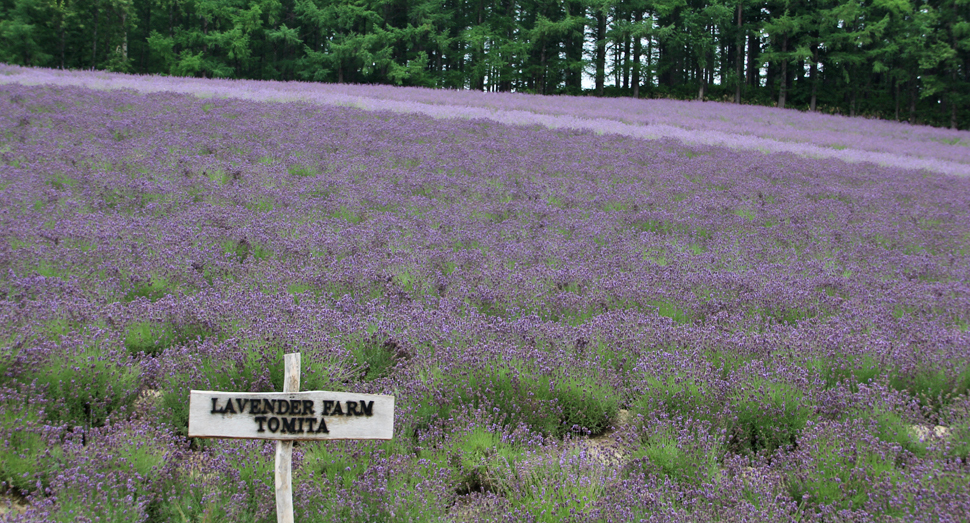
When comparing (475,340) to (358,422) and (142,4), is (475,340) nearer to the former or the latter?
(358,422)

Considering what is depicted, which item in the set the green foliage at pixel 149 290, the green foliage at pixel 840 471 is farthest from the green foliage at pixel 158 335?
the green foliage at pixel 840 471

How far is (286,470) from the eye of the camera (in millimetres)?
1984

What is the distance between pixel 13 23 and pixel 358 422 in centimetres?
4141

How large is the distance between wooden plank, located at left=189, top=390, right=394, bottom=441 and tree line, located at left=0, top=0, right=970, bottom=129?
33652mm

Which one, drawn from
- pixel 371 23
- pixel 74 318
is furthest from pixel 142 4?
pixel 74 318

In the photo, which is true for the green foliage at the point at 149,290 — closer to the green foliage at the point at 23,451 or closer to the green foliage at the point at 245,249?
the green foliage at the point at 245,249

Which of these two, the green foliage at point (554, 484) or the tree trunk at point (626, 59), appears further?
the tree trunk at point (626, 59)

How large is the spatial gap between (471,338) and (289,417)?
1.58m

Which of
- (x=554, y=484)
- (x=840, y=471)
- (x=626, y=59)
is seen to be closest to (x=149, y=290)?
(x=554, y=484)

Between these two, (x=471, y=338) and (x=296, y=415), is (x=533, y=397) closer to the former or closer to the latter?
(x=471, y=338)

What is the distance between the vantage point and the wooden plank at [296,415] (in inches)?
77.5

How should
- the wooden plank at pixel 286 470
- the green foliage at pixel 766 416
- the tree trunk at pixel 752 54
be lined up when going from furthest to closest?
the tree trunk at pixel 752 54
the green foliage at pixel 766 416
the wooden plank at pixel 286 470

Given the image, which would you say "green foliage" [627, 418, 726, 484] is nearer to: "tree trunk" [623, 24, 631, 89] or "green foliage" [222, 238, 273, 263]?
"green foliage" [222, 238, 273, 263]

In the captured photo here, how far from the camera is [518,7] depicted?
40.0 meters
